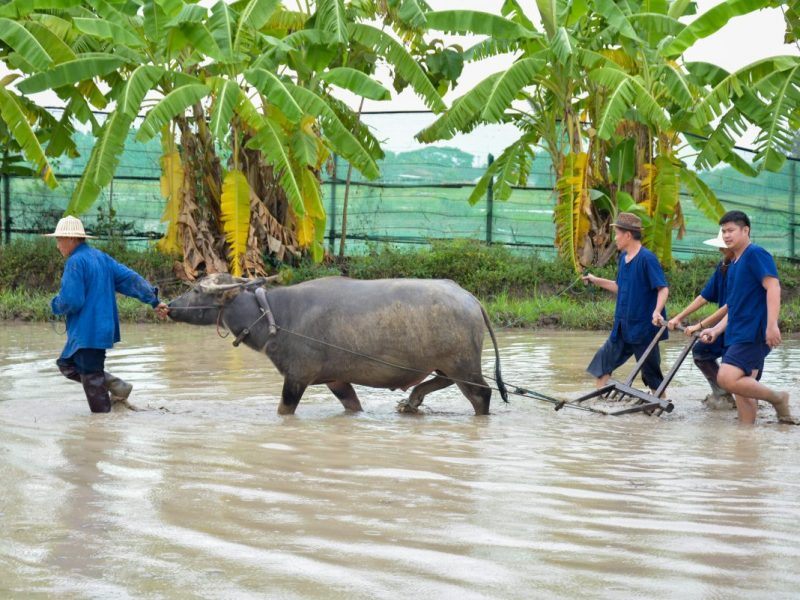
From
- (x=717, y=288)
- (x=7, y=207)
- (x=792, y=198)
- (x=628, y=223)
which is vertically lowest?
(x=717, y=288)

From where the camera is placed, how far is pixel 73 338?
756cm

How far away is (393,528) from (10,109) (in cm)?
1088

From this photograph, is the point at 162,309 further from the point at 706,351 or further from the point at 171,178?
the point at 171,178

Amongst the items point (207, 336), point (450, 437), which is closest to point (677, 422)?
point (450, 437)

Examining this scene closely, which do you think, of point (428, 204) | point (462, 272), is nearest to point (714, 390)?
point (462, 272)

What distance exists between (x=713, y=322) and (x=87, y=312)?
421 centimetres

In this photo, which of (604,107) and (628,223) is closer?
(628,223)

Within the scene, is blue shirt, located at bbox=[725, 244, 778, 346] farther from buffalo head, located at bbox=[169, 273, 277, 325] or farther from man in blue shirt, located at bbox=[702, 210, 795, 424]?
buffalo head, located at bbox=[169, 273, 277, 325]

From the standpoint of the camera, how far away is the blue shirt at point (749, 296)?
22.9 feet

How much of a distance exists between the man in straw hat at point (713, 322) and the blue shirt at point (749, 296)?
1.61 ft

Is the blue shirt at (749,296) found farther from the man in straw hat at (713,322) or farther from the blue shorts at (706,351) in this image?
the blue shorts at (706,351)

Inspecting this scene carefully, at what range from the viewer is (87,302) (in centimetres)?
755

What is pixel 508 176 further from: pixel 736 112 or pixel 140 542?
pixel 140 542

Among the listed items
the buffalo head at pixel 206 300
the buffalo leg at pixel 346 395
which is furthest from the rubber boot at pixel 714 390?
the buffalo head at pixel 206 300
